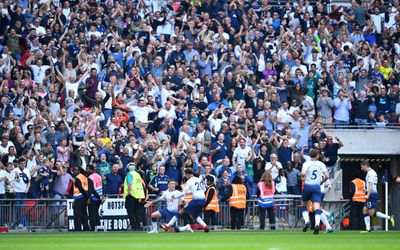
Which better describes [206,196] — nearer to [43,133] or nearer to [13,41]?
[43,133]

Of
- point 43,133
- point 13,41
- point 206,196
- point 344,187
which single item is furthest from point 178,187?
point 344,187

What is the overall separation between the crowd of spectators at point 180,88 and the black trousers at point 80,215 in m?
1.48

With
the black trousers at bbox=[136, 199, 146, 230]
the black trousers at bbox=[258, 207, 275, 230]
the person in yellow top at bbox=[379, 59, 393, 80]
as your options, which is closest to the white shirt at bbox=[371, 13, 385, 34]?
the person in yellow top at bbox=[379, 59, 393, 80]

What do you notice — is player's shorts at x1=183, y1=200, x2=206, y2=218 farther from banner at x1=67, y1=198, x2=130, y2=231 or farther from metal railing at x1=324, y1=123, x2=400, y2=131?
metal railing at x1=324, y1=123, x2=400, y2=131

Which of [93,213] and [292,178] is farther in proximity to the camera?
[292,178]

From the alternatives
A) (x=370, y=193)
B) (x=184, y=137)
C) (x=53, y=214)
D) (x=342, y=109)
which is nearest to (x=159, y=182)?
(x=184, y=137)

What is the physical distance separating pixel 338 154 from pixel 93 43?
938cm

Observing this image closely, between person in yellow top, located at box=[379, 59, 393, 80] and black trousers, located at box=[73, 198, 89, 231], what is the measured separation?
44.6ft

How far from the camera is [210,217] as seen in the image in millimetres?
35812

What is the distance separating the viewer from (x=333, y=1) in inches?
1884

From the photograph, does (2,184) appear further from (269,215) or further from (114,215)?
(269,215)

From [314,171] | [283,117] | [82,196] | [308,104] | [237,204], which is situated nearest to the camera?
[314,171]

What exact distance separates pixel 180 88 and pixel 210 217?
532cm

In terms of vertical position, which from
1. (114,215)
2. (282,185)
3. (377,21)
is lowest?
(114,215)
